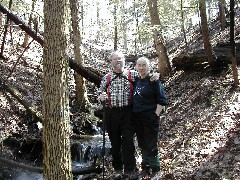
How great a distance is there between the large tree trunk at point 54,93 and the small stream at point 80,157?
2799mm

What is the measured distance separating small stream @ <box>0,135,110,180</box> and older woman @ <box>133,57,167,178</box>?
2.35 metres

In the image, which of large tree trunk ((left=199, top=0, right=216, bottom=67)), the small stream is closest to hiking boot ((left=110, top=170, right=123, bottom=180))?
the small stream

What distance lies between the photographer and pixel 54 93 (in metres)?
5.73

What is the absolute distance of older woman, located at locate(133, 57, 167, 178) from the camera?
6.60 meters

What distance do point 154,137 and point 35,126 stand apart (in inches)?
219

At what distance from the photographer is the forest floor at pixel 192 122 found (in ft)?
22.1

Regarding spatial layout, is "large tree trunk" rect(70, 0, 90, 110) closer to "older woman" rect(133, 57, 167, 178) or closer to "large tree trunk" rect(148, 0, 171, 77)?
"large tree trunk" rect(148, 0, 171, 77)

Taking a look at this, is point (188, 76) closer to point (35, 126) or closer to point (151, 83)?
point (35, 126)

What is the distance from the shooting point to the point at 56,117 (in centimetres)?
575

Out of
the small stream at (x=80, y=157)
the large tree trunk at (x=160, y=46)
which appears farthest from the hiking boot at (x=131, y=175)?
the large tree trunk at (x=160, y=46)

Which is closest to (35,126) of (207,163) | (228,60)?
(207,163)

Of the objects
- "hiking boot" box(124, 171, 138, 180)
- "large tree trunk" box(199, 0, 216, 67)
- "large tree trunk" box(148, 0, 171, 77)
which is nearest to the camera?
"hiking boot" box(124, 171, 138, 180)

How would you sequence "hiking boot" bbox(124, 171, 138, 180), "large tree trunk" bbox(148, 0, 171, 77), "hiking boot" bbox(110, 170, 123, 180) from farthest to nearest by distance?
"large tree trunk" bbox(148, 0, 171, 77), "hiking boot" bbox(110, 170, 123, 180), "hiking boot" bbox(124, 171, 138, 180)

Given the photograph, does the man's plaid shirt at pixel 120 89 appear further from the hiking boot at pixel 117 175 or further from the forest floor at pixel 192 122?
the forest floor at pixel 192 122
